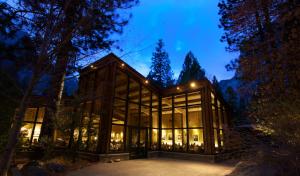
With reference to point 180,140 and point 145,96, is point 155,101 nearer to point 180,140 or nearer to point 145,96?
point 145,96

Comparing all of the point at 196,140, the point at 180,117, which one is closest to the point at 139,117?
the point at 180,117

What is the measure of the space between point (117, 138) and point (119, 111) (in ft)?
5.21

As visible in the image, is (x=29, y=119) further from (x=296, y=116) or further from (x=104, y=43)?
(x=296, y=116)

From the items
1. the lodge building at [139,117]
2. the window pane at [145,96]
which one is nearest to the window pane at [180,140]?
the lodge building at [139,117]

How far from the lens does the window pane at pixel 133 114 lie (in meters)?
11.3

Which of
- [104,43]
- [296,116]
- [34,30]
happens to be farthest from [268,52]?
[34,30]

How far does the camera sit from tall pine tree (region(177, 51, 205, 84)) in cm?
3037

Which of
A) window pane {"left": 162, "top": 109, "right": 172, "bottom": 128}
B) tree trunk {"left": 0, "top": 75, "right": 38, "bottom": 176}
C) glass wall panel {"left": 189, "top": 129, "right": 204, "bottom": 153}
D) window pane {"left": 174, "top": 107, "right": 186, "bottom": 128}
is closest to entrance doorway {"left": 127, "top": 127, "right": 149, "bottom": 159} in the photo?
window pane {"left": 162, "top": 109, "right": 172, "bottom": 128}

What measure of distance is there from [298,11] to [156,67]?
2792 cm

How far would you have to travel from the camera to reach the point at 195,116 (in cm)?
1209

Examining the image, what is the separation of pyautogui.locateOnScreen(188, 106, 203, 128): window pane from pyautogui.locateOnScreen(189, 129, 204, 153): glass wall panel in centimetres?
39

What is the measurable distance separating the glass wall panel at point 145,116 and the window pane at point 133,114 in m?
0.51

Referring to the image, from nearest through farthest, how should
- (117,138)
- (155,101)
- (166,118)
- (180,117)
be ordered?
(117,138), (180,117), (166,118), (155,101)

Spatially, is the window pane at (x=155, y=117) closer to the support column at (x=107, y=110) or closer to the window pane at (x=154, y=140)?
the window pane at (x=154, y=140)
